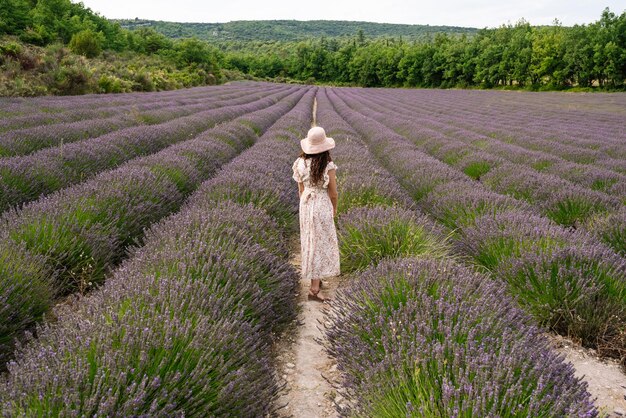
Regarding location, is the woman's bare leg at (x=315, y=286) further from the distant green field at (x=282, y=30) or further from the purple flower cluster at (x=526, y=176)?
the distant green field at (x=282, y=30)

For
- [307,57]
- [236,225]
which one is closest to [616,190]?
[236,225]

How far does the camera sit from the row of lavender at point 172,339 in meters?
1.41

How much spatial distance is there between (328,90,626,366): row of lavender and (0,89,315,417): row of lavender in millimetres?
1664

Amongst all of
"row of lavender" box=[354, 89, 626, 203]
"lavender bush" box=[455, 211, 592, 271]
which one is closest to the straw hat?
"lavender bush" box=[455, 211, 592, 271]

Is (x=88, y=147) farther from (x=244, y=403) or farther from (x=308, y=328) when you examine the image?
(x=244, y=403)

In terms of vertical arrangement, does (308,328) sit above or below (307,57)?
below

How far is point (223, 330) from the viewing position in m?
1.93

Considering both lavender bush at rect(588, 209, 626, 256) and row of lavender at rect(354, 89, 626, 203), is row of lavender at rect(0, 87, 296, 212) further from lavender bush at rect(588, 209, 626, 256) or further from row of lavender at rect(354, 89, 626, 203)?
row of lavender at rect(354, 89, 626, 203)

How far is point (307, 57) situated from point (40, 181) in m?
73.4

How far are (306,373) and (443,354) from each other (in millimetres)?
1043

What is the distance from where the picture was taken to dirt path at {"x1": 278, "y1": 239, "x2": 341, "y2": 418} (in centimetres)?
221

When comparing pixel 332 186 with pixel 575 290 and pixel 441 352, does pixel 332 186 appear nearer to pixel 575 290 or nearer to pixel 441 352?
pixel 575 290

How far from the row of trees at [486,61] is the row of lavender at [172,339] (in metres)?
44.7

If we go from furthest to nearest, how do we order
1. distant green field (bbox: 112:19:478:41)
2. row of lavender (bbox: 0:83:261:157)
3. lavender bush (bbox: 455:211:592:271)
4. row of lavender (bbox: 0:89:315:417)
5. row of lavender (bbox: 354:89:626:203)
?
distant green field (bbox: 112:19:478:41), row of lavender (bbox: 0:83:261:157), row of lavender (bbox: 354:89:626:203), lavender bush (bbox: 455:211:592:271), row of lavender (bbox: 0:89:315:417)
